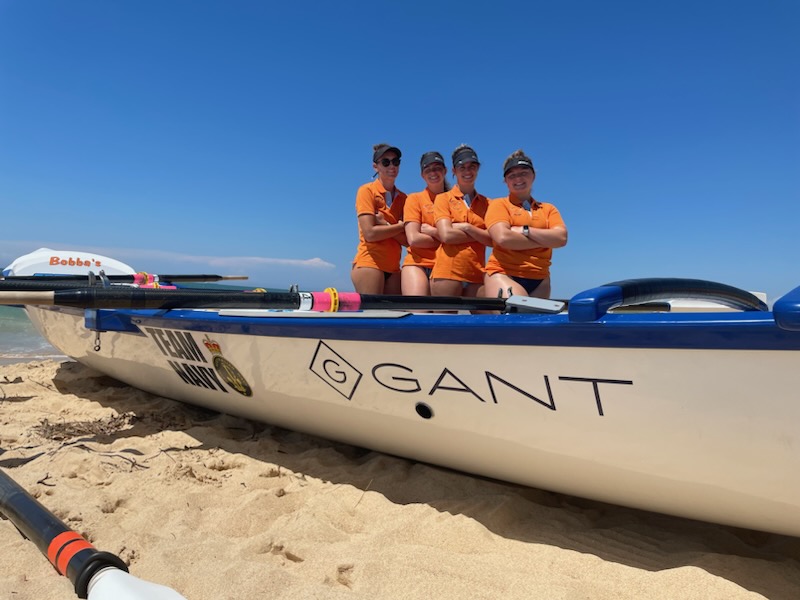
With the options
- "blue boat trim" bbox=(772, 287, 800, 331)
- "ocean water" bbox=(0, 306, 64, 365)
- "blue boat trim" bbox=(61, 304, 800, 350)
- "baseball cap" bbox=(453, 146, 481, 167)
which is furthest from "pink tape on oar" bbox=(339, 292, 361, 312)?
"ocean water" bbox=(0, 306, 64, 365)

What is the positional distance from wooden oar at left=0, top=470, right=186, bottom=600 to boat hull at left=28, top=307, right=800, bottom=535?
1.17 meters

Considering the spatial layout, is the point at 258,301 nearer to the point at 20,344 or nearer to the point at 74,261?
the point at 74,261

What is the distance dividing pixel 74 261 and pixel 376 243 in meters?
4.88

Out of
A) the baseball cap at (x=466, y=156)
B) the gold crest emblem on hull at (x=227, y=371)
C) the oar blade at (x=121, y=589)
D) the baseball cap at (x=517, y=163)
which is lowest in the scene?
the oar blade at (x=121, y=589)

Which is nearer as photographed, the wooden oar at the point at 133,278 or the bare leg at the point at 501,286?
the bare leg at the point at 501,286

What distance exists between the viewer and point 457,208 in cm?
362

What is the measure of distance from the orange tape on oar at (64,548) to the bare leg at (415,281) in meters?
2.62

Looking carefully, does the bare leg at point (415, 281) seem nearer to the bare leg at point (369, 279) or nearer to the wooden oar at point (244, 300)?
the bare leg at point (369, 279)

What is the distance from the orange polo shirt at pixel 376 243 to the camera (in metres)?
3.80

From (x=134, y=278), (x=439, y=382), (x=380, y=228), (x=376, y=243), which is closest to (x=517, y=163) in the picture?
(x=380, y=228)

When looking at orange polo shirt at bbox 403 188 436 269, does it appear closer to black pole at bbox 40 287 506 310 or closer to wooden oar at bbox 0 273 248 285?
black pole at bbox 40 287 506 310

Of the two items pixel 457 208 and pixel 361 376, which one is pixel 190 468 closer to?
pixel 361 376

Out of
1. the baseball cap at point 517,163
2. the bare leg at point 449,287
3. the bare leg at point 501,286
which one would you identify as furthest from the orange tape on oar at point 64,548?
the baseball cap at point 517,163

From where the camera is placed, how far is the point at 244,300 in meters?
2.80
